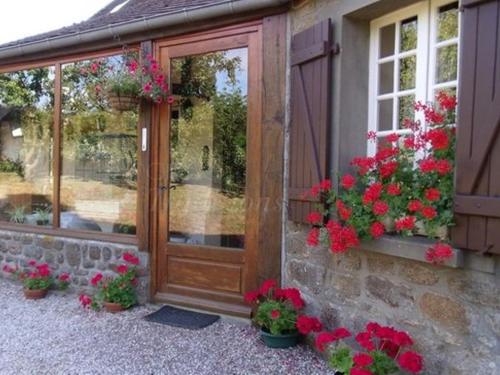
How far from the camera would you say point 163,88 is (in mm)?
4449

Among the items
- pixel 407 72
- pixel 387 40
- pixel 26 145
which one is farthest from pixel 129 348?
pixel 26 145

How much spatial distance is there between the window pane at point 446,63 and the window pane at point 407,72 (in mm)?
168

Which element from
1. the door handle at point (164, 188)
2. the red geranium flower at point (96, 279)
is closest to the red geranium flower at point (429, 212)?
the door handle at point (164, 188)

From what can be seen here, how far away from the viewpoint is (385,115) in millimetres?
3293

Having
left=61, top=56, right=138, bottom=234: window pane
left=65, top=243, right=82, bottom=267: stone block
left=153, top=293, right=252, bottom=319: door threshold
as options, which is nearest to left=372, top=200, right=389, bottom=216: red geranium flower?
left=153, top=293, right=252, bottom=319: door threshold

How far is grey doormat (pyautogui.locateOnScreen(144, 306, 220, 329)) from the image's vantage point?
4133mm

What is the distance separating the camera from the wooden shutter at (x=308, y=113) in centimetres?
328

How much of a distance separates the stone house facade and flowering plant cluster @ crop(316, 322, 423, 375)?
0.18m

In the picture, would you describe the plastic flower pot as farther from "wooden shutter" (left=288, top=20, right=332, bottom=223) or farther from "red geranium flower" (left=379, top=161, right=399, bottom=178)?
"red geranium flower" (left=379, top=161, right=399, bottom=178)

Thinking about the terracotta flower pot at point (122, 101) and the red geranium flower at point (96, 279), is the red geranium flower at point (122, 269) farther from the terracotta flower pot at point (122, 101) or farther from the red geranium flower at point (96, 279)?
the terracotta flower pot at point (122, 101)

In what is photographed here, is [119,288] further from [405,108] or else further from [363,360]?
[405,108]

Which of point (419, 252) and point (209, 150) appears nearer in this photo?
point (419, 252)

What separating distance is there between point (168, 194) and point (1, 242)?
2.80 meters

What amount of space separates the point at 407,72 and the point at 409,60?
79mm
